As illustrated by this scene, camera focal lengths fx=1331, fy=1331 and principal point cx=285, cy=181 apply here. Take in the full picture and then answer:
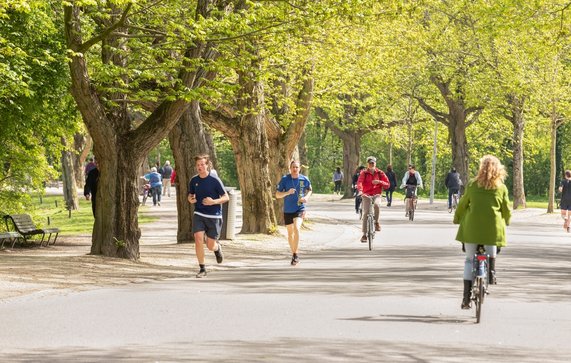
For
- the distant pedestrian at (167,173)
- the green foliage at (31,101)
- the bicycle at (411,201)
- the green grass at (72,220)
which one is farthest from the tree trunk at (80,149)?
the green foliage at (31,101)

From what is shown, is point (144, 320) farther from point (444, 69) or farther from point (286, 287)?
point (444, 69)

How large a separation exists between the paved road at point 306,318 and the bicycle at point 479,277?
0.69 ft

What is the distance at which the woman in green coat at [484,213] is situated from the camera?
12.9 m

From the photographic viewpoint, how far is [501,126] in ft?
231

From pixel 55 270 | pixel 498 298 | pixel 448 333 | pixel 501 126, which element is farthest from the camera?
pixel 501 126

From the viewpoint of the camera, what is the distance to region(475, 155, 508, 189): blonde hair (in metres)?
12.9

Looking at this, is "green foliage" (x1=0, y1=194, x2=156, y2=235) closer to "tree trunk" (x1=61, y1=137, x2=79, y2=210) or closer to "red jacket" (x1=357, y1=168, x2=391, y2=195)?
"tree trunk" (x1=61, y1=137, x2=79, y2=210)

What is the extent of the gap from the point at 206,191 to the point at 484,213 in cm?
623

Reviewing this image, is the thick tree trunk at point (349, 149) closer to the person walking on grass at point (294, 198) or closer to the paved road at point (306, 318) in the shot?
the paved road at point (306, 318)

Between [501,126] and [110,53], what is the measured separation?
51298mm

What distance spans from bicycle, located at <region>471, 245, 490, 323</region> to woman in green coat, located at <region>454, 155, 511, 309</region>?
81 mm

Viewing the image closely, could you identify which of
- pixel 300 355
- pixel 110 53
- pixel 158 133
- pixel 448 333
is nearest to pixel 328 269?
pixel 158 133

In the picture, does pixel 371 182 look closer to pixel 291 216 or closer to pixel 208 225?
pixel 291 216

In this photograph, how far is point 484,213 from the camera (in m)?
13.0
